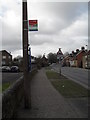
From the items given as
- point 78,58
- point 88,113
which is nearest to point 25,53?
point 88,113

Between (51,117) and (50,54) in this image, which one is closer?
(51,117)

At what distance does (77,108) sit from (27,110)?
1.81 metres

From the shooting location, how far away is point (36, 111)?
23.1ft

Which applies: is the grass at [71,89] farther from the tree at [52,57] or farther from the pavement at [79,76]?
the tree at [52,57]

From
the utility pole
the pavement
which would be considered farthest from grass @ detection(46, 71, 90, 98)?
the utility pole

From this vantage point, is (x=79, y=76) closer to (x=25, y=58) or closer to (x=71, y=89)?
(x=71, y=89)

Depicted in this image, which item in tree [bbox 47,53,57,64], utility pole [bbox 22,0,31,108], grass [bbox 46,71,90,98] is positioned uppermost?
tree [bbox 47,53,57,64]

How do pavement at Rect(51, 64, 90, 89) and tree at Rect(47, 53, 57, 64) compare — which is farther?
tree at Rect(47, 53, 57, 64)

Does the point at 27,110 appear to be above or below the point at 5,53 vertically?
below

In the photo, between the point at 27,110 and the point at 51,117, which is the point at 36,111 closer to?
the point at 27,110

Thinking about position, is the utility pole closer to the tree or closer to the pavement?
the pavement

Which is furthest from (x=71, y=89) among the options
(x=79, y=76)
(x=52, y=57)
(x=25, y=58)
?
(x=52, y=57)

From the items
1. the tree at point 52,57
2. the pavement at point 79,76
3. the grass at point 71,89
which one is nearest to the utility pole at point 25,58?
the grass at point 71,89

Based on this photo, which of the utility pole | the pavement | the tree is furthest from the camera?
the tree
